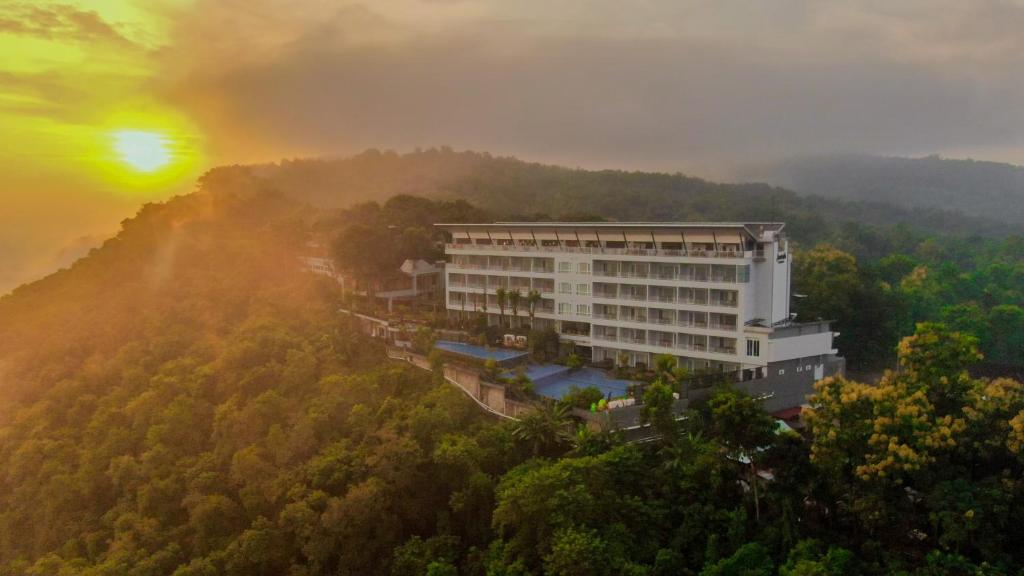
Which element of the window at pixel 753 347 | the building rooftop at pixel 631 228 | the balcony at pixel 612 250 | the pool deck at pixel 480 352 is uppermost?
the building rooftop at pixel 631 228

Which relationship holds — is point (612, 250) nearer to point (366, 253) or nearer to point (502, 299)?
point (502, 299)

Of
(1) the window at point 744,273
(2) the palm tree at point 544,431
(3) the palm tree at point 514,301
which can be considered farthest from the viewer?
(3) the palm tree at point 514,301

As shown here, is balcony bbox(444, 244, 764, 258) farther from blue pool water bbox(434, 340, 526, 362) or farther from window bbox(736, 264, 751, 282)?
blue pool water bbox(434, 340, 526, 362)

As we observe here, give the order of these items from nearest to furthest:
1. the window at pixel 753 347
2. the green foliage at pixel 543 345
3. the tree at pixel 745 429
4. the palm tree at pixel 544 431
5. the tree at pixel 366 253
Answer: the tree at pixel 745 429 → the palm tree at pixel 544 431 → the window at pixel 753 347 → the green foliage at pixel 543 345 → the tree at pixel 366 253

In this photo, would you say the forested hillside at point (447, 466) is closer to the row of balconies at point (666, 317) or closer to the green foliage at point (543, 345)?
the row of balconies at point (666, 317)

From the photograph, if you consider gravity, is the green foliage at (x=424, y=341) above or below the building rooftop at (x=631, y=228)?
below

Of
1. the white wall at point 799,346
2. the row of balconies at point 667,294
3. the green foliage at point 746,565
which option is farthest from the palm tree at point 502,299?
the green foliage at point 746,565

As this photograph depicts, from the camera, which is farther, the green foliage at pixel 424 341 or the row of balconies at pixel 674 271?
the green foliage at pixel 424 341
